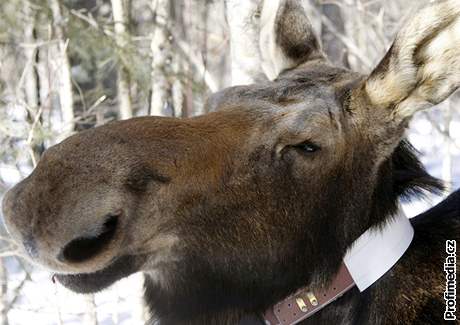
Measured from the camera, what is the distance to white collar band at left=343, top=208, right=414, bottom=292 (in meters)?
2.75

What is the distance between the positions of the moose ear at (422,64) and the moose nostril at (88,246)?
1150mm

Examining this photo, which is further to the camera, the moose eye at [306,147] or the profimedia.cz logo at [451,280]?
the profimedia.cz logo at [451,280]

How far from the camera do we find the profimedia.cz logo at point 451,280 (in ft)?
9.39

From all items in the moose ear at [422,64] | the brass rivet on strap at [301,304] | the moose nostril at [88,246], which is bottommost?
the brass rivet on strap at [301,304]

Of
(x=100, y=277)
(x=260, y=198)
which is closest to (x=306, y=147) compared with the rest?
(x=260, y=198)

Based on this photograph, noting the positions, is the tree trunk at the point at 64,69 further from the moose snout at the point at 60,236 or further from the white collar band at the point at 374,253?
the moose snout at the point at 60,236

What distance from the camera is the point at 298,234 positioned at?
8.85ft

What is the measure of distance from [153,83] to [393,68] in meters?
5.75

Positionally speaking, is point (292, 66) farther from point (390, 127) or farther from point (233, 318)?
point (233, 318)

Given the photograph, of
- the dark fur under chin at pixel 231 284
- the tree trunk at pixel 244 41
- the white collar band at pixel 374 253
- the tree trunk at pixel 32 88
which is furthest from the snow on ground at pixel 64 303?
the white collar band at pixel 374 253

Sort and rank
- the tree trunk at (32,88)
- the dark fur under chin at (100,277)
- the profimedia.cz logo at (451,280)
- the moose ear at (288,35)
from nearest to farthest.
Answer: the dark fur under chin at (100,277), the profimedia.cz logo at (451,280), the moose ear at (288,35), the tree trunk at (32,88)

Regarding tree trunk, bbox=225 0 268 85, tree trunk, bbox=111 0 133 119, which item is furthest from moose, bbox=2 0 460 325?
tree trunk, bbox=111 0 133 119

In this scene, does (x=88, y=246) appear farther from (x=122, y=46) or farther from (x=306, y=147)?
(x=122, y=46)

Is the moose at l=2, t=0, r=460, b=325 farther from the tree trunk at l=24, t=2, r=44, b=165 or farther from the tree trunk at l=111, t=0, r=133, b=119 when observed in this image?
the tree trunk at l=111, t=0, r=133, b=119
